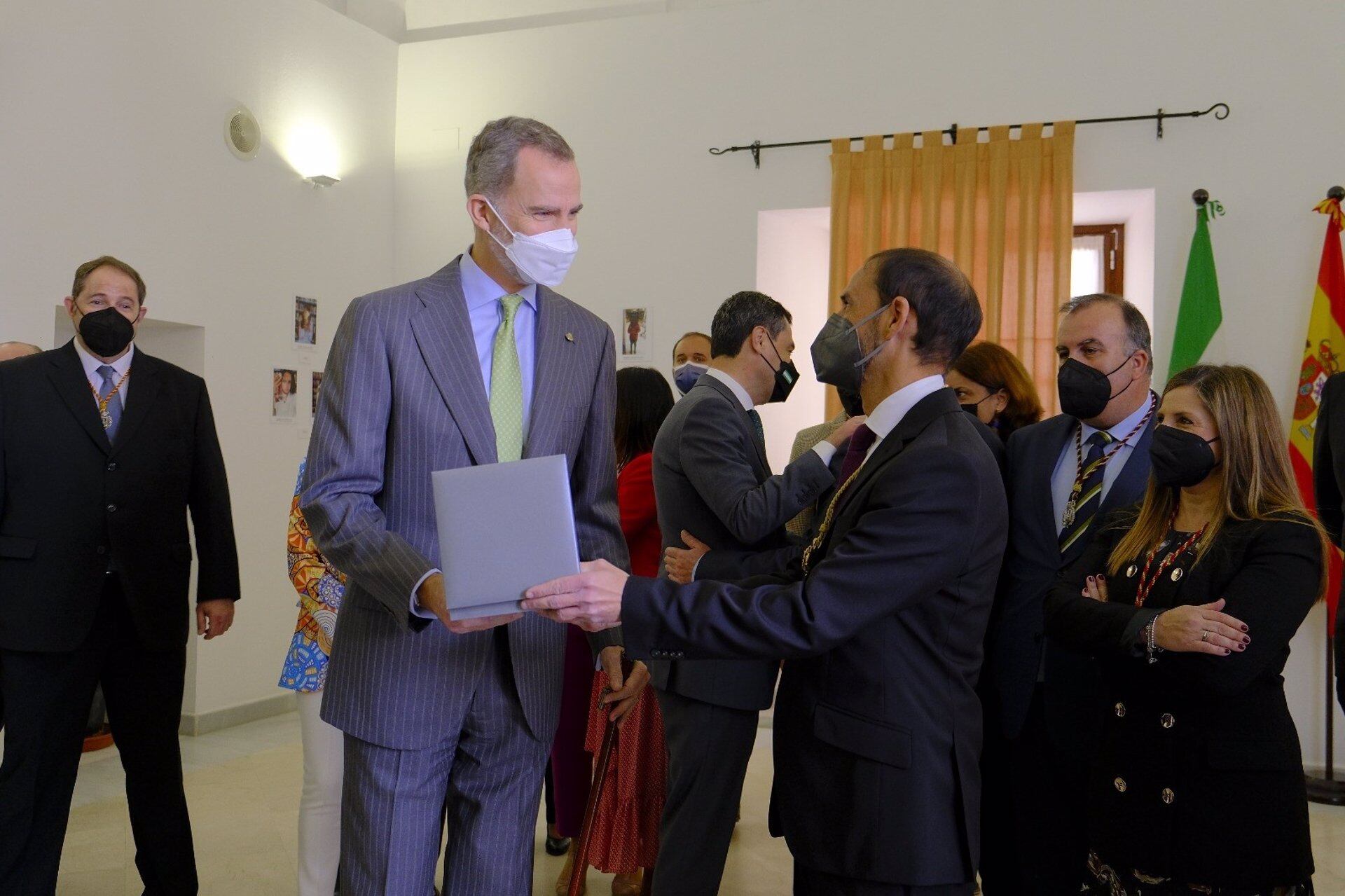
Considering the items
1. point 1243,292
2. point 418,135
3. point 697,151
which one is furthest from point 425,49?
point 1243,292

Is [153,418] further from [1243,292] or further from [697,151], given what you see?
[1243,292]

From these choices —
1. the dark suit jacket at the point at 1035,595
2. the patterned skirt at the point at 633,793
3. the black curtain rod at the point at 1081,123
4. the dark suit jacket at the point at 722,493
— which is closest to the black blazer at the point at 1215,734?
the dark suit jacket at the point at 1035,595

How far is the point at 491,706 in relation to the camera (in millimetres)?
1919

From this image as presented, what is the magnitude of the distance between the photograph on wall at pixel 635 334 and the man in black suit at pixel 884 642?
4.67 m

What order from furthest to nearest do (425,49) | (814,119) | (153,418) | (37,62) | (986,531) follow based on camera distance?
1. (425,49)
2. (814,119)
3. (37,62)
4. (153,418)
5. (986,531)

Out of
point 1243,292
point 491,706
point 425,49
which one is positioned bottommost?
point 491,706

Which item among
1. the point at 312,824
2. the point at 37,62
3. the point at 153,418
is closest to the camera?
the point at 312,824

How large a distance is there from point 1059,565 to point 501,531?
5.48 ft

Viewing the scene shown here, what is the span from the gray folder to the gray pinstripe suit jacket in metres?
0.18

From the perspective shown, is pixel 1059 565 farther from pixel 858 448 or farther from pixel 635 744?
pixel 635 744

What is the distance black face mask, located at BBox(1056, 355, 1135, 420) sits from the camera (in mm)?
2740

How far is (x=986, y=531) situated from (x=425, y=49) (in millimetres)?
6317

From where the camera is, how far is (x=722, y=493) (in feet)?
9.54

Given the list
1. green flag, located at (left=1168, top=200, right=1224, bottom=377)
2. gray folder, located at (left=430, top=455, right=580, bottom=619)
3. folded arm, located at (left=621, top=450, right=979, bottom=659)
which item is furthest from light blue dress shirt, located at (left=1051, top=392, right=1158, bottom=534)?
green flag, located at (left=1168, top=200, right=1224, bottom=377)
